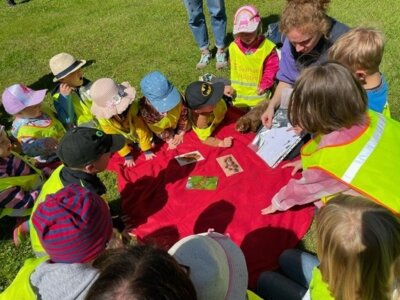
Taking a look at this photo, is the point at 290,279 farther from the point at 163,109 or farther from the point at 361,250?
the point at 163,109

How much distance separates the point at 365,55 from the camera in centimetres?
327

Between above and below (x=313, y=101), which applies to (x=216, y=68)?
below

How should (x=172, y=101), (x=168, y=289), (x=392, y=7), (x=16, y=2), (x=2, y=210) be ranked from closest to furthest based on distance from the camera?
(x=168, y=289) < (x=2, y=210) < (x=172, y=101) < (x=392, y=7) < (x=16, y=2)

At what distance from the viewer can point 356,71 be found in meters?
3.44

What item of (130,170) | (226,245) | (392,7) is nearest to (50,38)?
(130,170)

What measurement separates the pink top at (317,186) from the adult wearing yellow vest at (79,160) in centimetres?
173

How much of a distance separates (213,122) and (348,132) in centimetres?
232

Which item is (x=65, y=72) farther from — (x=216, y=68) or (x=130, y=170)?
(x=216, y=68)

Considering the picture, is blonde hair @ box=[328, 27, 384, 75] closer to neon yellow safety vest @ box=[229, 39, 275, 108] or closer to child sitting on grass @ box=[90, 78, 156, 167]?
neon yellow safety vest @ box=[229, 39, 275, 108]

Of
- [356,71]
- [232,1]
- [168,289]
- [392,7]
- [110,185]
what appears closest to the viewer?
[168,289]

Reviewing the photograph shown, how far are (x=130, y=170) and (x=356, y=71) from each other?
2853 mm

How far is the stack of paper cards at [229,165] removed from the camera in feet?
14.8

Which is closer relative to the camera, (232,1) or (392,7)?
(392,7)

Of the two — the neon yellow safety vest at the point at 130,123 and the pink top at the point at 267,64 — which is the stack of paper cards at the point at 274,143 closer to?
the pink top at the point at 267,64
